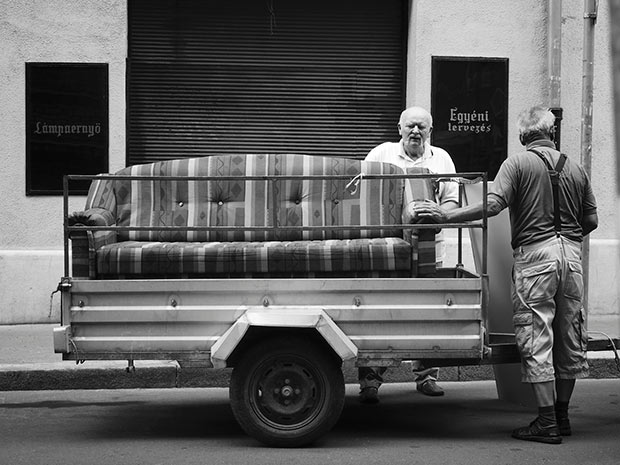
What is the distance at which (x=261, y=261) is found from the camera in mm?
5742

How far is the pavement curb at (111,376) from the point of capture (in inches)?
296

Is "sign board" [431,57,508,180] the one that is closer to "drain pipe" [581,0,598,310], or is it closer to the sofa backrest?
"drain pipe" [581,0,598,310]

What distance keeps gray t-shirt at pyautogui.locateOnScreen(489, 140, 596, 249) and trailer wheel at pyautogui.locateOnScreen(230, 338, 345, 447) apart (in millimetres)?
1344

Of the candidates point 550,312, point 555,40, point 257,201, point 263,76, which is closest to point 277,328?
point 257,201

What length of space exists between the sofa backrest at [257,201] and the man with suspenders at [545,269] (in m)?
0.62

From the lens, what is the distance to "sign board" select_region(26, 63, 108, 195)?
9938mm

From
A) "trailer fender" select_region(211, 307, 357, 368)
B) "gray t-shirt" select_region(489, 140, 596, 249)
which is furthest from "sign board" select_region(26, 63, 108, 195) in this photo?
"gray t-shirt" select_region(489, 140, 596, 249)

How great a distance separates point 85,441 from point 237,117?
17.4ft

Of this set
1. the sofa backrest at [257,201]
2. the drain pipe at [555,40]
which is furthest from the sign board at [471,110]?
the sofa backrest at [257,201]

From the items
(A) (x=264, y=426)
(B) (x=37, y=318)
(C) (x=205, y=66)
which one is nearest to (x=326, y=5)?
(C) (x=205, y=66)

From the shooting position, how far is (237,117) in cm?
1048

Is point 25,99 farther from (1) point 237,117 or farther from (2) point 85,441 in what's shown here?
(2) point 85,441

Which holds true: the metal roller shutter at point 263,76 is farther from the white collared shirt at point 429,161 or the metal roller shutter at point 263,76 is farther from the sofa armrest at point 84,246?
the sofa armrest at point 84,246

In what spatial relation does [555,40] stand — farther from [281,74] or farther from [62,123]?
[62,123]
